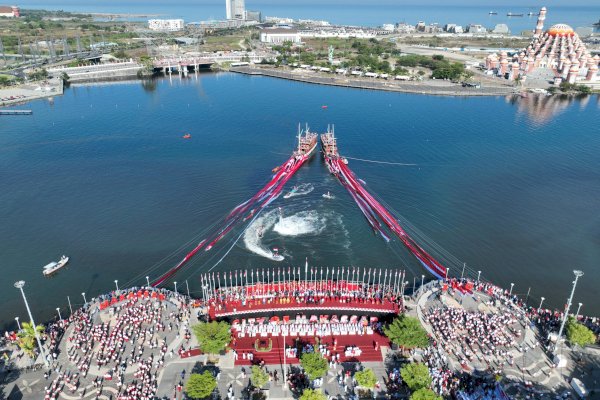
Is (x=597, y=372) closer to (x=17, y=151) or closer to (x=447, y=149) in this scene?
(x=447, y=149)

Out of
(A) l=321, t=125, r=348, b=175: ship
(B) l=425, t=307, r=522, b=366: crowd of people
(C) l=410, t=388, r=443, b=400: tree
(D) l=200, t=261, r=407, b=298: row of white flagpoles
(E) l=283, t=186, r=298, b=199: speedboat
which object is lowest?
(D) l=200, t=261, r=407, b=298: row of white flagpoles

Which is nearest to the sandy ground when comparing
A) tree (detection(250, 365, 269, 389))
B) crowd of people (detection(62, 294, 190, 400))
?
crowd of people (detection(62, 294, 190, 400))

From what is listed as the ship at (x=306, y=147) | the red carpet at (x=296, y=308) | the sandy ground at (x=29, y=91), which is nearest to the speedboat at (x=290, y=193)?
the ship at (x=306, y=147)

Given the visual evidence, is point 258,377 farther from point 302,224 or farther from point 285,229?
point 302,224

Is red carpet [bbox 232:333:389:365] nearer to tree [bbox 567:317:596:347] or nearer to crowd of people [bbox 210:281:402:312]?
crowd of people [bbox 210:281:402:312]

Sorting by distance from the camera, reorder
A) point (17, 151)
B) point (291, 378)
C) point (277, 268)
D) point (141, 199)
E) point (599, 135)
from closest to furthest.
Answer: point (291, 378), point (277, 268), point (141, 199), point (17, 151), point (599, 135)

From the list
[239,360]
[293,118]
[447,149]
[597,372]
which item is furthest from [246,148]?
[597,372]

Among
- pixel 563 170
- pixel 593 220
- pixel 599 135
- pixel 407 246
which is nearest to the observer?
pixel 407 246
